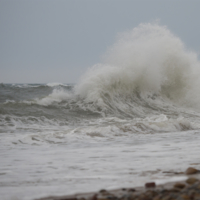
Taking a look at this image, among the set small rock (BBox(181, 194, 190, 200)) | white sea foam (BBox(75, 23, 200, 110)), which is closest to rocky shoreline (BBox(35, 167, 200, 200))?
small rock (BBox(181, 194, 190, 200))

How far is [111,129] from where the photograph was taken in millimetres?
6246

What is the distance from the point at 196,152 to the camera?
3.67 m

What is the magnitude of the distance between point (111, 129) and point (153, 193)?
433 centimetres

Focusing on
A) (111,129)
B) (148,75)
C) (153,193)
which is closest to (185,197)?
(153,193)

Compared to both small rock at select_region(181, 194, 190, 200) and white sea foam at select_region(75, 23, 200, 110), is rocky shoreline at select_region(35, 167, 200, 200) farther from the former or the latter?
white sea foam at select_region(75, 23, 200, 110)

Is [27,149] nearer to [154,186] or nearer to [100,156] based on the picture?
[100,156]

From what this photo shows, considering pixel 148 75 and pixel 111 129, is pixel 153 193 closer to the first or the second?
pixel 111 129

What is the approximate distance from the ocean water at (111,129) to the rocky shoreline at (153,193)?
17cm

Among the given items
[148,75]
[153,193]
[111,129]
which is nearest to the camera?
[153,193]

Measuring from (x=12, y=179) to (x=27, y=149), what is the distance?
1.72 meters

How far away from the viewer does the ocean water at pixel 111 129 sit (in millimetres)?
2635

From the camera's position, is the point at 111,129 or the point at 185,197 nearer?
the point at 185,197

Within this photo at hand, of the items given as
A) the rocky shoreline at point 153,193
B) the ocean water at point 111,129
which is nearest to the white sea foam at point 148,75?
the ocean water at point 111,129

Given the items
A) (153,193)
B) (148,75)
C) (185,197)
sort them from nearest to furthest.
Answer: (185,197) < (153,193) < (148,75)
